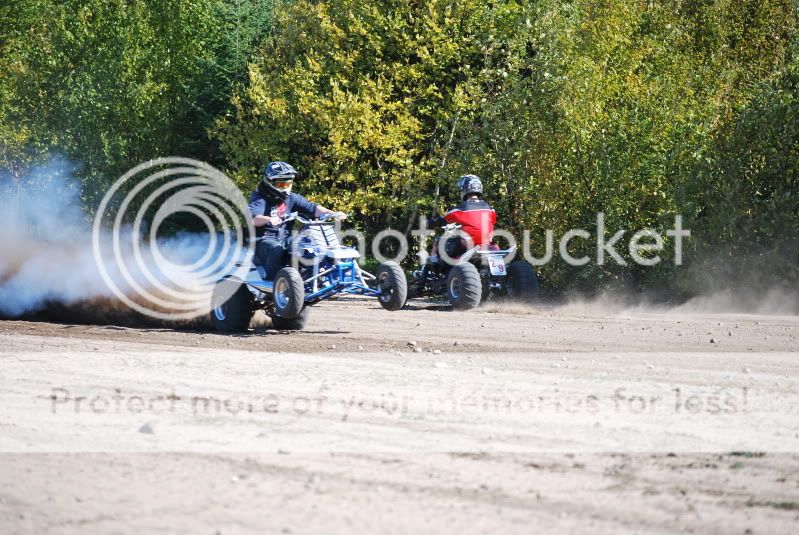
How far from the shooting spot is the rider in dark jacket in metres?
16.3

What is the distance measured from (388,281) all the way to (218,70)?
26990 millimetres

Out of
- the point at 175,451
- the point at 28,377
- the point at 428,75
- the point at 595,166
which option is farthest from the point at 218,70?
the point at 175,451

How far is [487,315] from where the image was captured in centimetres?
1944

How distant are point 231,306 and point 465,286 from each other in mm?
4888

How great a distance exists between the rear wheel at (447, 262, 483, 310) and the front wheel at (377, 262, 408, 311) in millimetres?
3193

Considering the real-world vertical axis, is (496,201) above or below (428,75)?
below

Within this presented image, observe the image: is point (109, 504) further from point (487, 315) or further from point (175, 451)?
point (487, 315)

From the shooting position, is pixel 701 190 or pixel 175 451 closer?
pixel 175 451

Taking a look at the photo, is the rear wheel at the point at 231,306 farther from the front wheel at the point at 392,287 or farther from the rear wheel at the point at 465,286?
A: the rear wheel at the point at 465,286

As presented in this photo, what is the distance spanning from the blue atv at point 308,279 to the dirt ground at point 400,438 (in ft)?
6.86

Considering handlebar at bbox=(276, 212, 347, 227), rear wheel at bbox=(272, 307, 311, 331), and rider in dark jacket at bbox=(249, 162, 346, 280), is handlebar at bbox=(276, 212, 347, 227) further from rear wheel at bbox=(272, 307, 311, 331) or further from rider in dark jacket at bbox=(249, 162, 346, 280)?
rear wheel at bbox=(272, 307, 311, 331)

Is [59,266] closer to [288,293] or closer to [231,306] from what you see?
[231,306]

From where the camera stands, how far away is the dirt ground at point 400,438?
6.13 m

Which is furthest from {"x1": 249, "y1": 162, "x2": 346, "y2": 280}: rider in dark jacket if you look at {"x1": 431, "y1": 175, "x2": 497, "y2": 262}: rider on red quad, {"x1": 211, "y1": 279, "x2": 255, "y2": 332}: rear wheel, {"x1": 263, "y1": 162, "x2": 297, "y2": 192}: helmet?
{"x1": 431, "y1": 175, "x2": 497, "y2": 262}: rider on red quad
